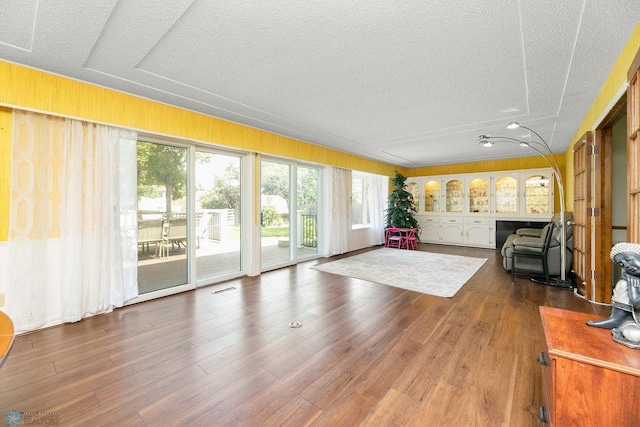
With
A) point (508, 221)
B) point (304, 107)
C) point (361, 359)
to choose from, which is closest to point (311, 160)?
point (304, 107)

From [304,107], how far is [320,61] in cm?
120

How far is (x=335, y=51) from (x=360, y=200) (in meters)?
5.89

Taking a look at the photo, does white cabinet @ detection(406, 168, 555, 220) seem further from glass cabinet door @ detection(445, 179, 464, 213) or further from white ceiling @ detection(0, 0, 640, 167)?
white ceiling @ detection(0, 0, 640, 167)

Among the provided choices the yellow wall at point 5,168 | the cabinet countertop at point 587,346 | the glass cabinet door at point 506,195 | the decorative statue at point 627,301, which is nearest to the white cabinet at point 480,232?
the glass cabinet door at point 506,195

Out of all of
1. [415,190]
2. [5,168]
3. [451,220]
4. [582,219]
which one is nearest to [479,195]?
[451,220]

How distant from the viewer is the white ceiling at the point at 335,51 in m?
1.79

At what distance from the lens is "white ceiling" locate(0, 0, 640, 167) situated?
1.79 m

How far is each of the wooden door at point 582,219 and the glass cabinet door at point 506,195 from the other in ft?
10.2

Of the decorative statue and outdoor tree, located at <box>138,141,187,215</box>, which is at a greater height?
outdoor tree, located at <box>138,141,187,215</box>

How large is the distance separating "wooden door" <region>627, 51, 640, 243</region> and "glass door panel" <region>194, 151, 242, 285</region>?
4446 millimetres

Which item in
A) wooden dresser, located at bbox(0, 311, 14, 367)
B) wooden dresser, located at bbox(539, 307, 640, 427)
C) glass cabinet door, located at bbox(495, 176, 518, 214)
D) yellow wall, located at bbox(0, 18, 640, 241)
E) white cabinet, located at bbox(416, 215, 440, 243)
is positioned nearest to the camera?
wooden dresser, located at bbox(0, 311, 14, 367)

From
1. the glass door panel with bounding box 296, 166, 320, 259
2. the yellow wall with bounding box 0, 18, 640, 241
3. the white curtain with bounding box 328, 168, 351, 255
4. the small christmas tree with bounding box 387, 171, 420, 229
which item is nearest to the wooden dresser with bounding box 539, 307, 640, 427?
the yellow wall with bounding box 0, 18, 640, 241

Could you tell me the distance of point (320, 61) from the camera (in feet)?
7.93

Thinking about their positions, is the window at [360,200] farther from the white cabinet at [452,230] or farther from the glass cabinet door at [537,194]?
the glass cabinet door at [537,194]
